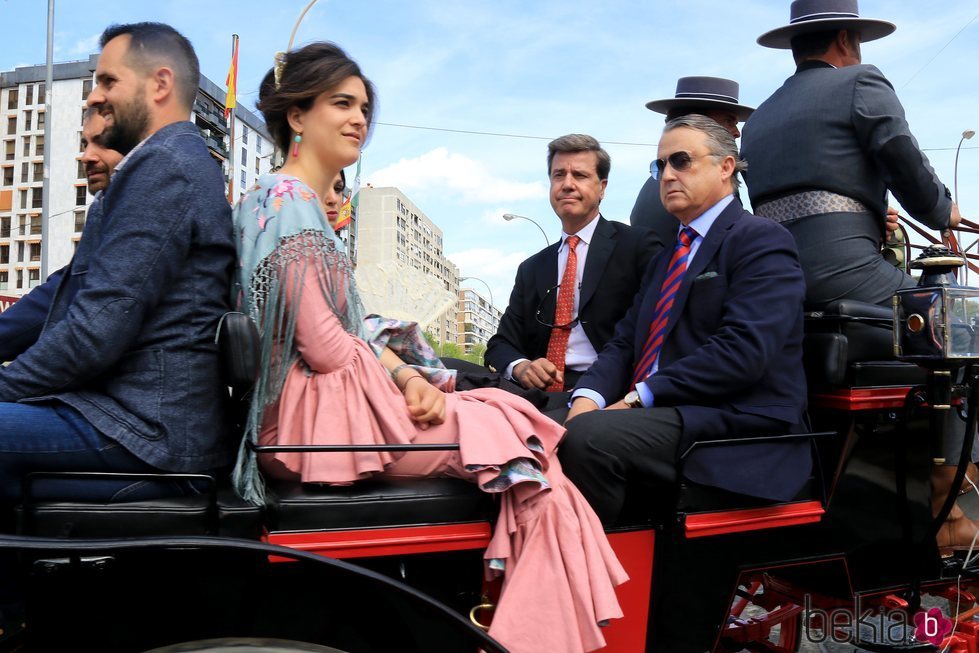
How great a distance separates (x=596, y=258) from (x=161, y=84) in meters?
2.32

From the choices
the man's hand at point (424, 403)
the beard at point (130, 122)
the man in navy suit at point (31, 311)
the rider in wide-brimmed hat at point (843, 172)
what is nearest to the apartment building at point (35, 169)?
the rider in wide-brimmed hat at point (843, 172)

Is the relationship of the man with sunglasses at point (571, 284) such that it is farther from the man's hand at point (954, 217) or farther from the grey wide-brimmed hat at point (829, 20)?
the man's hand at point (954, 217)

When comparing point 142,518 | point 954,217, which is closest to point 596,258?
point 954,217

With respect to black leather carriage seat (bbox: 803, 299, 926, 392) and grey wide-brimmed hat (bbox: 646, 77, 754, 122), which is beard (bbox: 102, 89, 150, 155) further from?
grey wide-brimmed hat (bbox: 646, 77, 754, 122)

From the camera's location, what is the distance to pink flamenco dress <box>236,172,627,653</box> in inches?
75.8

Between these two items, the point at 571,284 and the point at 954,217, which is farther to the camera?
the point at 571,284

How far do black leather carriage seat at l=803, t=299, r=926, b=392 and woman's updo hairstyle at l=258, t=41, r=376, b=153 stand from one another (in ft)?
5.73

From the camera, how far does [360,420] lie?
204 cm

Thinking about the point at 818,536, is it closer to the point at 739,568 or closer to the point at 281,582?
the point at 739,568

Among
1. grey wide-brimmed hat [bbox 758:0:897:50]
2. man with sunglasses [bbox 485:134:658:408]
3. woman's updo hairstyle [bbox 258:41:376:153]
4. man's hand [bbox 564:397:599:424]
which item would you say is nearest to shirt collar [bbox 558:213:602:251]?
man with sunglasses [bbox 485:134:658:408]

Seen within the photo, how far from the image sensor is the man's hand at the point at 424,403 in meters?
2.15

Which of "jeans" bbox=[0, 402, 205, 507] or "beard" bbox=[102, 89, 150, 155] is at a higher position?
"beard" bbox=[102, 89, 150, 155]

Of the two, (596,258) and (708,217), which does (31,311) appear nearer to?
(708,217)

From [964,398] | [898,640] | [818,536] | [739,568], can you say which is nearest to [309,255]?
[739,568]
